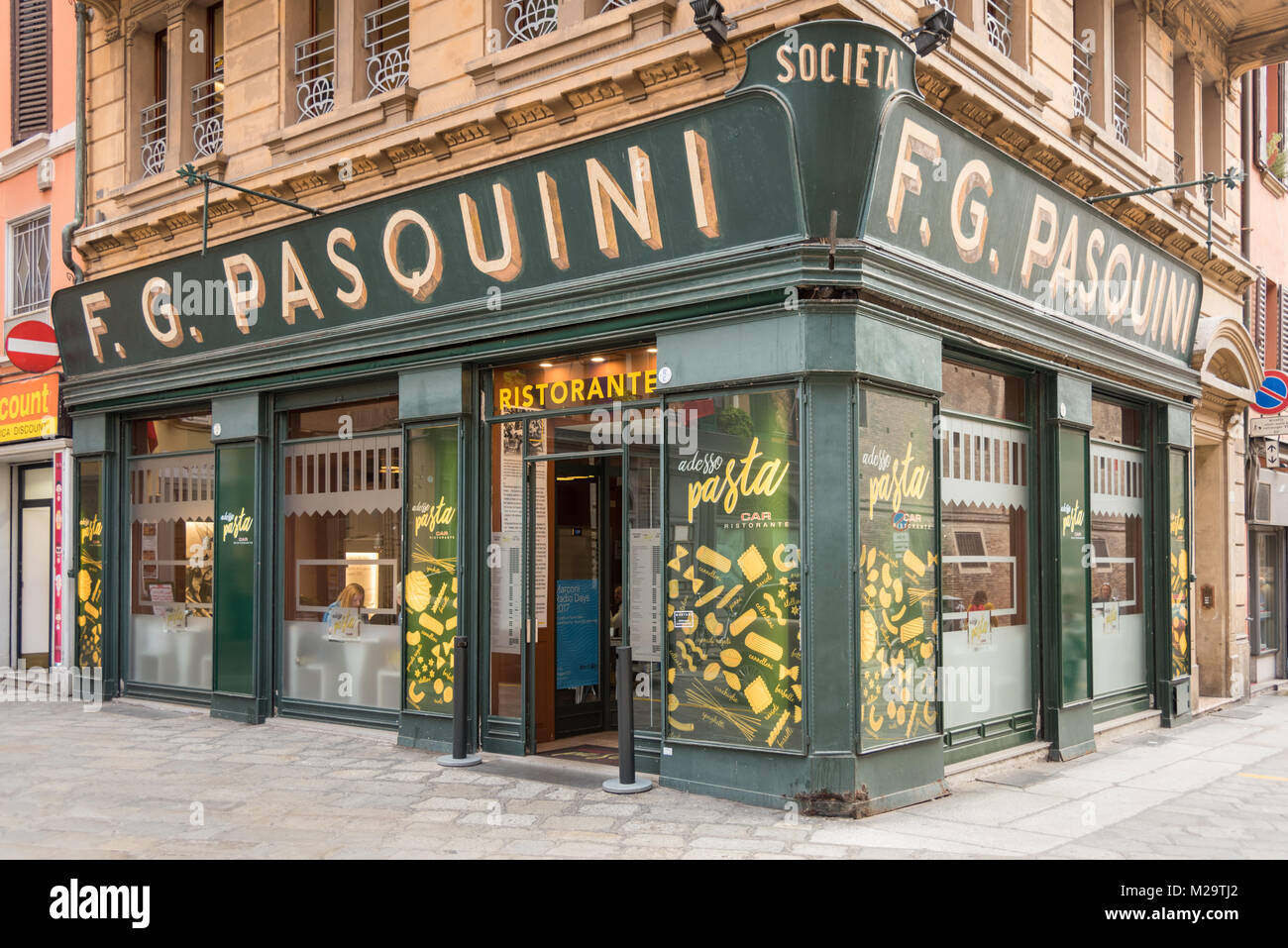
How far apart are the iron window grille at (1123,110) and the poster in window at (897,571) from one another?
572cm

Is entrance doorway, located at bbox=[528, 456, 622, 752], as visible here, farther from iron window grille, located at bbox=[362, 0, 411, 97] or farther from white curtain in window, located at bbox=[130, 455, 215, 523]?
white curtain in window, located at bbox=[130, 455, 215, 523]

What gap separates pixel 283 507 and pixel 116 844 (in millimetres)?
5092

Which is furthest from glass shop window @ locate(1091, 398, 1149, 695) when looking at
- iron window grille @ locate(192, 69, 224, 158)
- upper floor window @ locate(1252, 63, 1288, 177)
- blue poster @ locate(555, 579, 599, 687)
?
iron window grille @ locate(192, 69, 224, 158)

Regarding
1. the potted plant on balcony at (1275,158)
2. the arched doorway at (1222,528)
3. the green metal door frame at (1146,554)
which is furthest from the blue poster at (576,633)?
the potted plant on balcony at (1275,158)

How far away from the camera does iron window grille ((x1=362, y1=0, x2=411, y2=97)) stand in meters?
10.6

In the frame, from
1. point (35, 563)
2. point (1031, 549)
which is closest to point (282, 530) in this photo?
point (35, 563)

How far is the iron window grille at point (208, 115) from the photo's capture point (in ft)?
40.8

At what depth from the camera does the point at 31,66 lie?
15242 millimetres

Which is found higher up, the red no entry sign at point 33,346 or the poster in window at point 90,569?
the red no entry sign at point 33,346

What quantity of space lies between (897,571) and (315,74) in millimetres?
7859

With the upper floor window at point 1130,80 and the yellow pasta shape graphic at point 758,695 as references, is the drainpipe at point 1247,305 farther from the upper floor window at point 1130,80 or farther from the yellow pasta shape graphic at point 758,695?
the yellow pasta shape graphic at point 758,695

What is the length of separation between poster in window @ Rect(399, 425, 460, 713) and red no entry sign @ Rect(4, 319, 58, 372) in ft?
21.1
